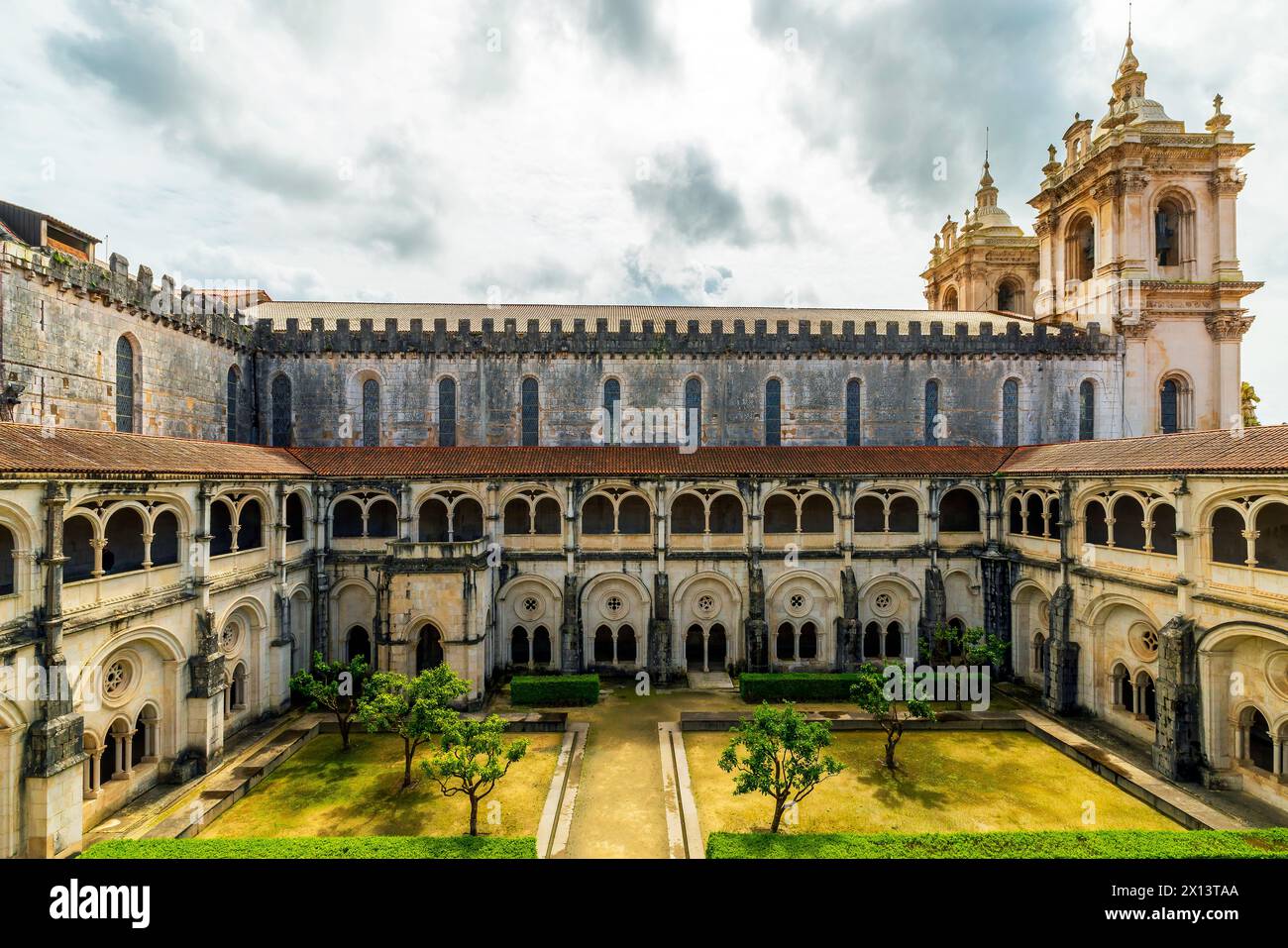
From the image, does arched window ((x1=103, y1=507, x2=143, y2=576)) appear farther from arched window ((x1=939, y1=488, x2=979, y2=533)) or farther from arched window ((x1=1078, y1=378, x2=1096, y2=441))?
arched window ((x1=1078, y1=378, x2=1096, y2=441))

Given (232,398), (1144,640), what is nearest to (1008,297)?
(1144,640)

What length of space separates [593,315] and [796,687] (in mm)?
26546

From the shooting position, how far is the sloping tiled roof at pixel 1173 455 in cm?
2002

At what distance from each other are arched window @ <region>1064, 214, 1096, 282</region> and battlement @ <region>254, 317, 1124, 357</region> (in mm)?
5727

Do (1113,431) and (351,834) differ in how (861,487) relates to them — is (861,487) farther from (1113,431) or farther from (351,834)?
(351,834)

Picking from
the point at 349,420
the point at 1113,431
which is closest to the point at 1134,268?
the point at 1113,431

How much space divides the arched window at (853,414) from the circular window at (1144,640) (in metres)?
16.3

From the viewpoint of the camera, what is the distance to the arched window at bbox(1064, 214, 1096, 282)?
4025cm

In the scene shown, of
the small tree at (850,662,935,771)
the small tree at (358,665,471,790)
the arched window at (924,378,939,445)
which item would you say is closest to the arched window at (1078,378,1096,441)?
the arched window at (924,378,939,445)

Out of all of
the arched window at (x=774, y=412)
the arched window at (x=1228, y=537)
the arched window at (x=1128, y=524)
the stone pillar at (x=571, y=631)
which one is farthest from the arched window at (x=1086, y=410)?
the stone pillar at (x=571, y=631)

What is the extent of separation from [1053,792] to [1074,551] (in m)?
11.5

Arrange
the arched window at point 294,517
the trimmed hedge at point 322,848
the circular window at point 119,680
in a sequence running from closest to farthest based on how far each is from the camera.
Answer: the trimmed hedge at point 322,848 → the circular window at point 119,680 → the arched window at point 294,517

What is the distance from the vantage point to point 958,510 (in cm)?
3544

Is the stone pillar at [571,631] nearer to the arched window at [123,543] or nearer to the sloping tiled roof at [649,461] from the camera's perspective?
the sloping tiled roof at [649,461]
